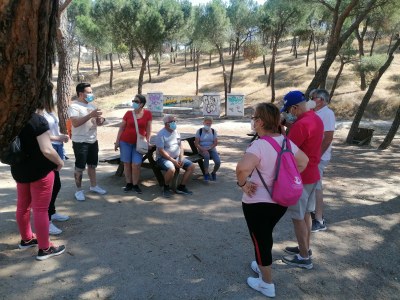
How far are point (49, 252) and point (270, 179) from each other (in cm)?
217

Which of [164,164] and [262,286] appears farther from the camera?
[164,164]

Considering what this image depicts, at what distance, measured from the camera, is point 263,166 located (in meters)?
2.54

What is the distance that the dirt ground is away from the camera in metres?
2.91

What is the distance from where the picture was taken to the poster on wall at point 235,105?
22172 millimetres

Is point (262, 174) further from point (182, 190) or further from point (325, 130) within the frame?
point (182, 190)

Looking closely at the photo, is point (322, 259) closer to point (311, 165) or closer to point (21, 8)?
point (311, 165)

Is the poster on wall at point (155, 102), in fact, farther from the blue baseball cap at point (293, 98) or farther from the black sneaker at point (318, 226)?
the blue baseball cap at point (293, 98)

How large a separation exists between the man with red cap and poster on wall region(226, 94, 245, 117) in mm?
19105

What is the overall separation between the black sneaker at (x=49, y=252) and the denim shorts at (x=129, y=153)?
6.97 feet

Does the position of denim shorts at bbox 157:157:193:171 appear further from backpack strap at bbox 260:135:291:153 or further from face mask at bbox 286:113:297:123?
backpack strap at bbox 260:135:291:153

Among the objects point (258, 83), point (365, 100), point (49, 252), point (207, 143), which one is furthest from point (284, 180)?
point (258, 83)

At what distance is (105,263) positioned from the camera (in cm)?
326

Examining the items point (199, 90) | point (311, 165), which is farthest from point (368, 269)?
point (199, 90)

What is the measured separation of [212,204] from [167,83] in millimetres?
34969
